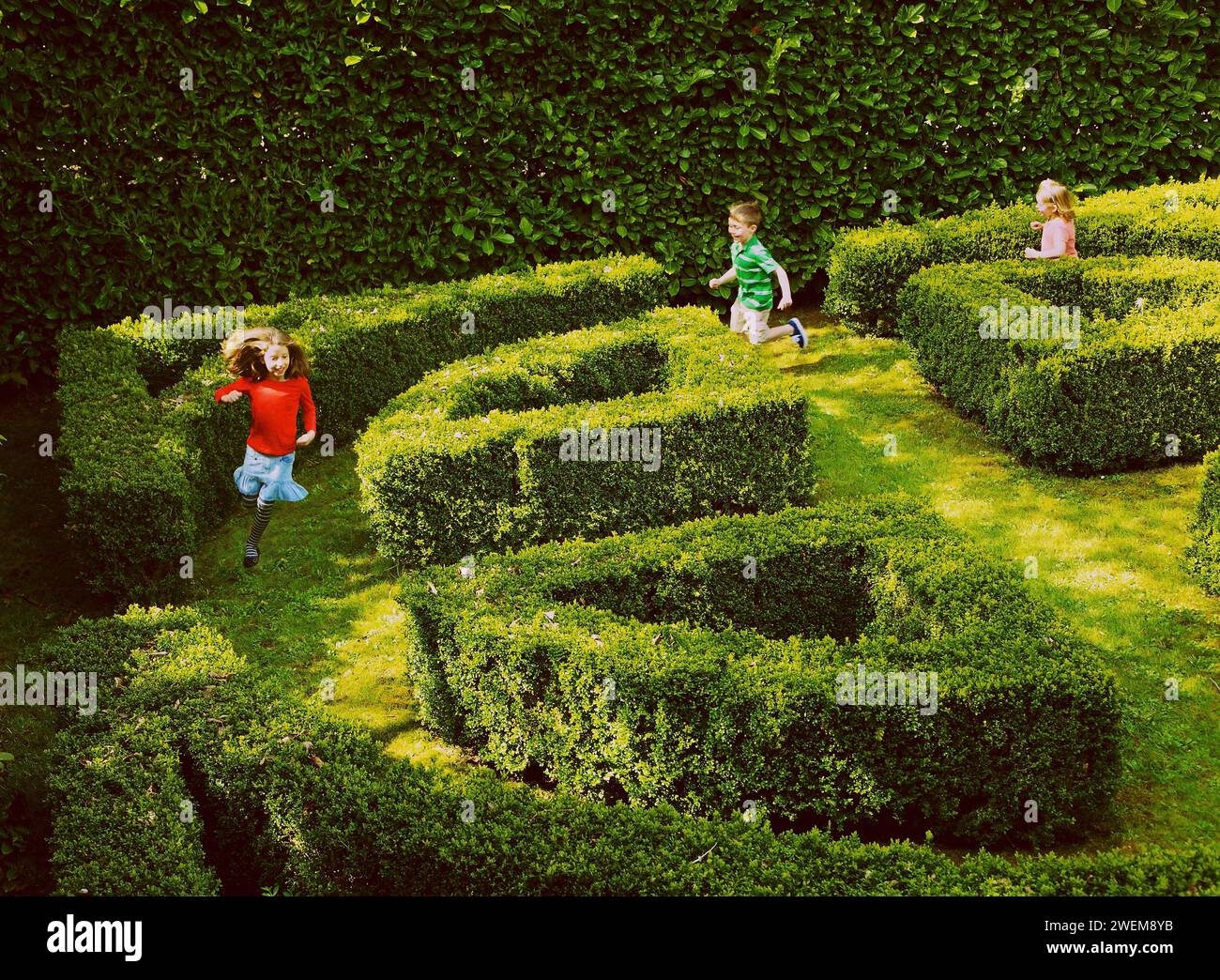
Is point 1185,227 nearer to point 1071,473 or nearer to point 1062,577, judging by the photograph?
point 1071,473

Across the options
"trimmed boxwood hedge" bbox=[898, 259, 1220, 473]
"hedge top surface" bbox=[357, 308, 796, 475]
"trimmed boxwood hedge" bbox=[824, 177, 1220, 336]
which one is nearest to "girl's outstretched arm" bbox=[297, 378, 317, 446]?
"hedge top surface" bbox=[357, 308, 796, 475]

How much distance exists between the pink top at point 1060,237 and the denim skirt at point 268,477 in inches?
367

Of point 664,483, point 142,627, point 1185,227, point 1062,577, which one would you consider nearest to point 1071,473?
point 1062,577

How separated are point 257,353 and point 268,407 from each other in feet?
1.93

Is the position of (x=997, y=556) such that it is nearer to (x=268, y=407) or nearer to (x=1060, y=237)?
(x=268, y=407)

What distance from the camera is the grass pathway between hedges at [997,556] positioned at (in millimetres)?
7855

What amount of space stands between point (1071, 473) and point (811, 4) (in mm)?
7850

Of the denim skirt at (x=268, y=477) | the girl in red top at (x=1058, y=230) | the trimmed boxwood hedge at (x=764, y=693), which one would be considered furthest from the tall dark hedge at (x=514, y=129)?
the trimmed boxwood hedge at (x=764, y=693)

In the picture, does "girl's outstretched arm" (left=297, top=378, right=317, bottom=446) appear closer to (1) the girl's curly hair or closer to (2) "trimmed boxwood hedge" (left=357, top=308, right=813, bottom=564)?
(1) the girl's curly hair

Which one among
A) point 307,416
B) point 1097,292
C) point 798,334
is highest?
point 1097,292

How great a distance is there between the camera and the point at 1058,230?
14.4 meters

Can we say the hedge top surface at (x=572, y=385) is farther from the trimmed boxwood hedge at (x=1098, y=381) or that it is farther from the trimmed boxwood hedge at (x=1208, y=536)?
the trimmed boxwood hedge at (x=1208, y=536)

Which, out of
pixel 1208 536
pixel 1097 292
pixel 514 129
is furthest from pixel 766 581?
pixel 514 129

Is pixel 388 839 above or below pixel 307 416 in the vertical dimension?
below
